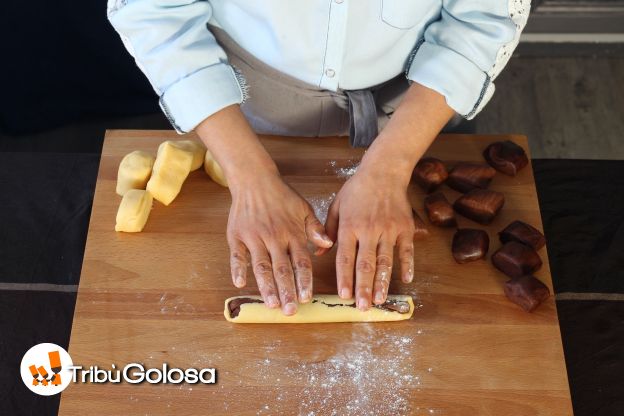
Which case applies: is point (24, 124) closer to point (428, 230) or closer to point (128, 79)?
point (128, 79)

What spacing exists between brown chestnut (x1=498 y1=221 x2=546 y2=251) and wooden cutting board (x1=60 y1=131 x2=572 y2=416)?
0.03m

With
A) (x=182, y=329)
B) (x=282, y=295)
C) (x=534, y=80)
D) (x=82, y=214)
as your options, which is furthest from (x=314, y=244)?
(x=534, y=80)

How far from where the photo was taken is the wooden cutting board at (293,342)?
1126mm

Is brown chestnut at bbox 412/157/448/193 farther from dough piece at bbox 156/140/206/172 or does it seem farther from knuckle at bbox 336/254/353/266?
dough piece at bbox 156/140/206/172

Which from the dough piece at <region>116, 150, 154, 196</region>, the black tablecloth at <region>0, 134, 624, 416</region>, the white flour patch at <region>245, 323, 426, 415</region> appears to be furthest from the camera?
the black tablecloth at <region>0, 134, 624, 416</region>

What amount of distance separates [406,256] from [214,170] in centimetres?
42

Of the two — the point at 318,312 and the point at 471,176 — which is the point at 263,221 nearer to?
the point at 318,312

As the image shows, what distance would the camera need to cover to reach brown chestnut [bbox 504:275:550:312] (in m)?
1.21

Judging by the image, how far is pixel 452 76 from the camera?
1.25 m

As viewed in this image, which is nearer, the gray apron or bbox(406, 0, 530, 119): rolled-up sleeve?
bbox(406, 0, 530, 119): rolled-up sleeve

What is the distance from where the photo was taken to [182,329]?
3.90 ft

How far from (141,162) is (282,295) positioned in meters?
0.43

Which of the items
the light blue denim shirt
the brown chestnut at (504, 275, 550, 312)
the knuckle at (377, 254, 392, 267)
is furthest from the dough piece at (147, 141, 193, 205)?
the brown chestnut at (504, 275, 550, 312)

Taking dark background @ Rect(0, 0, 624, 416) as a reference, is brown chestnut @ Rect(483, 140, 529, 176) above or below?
above
